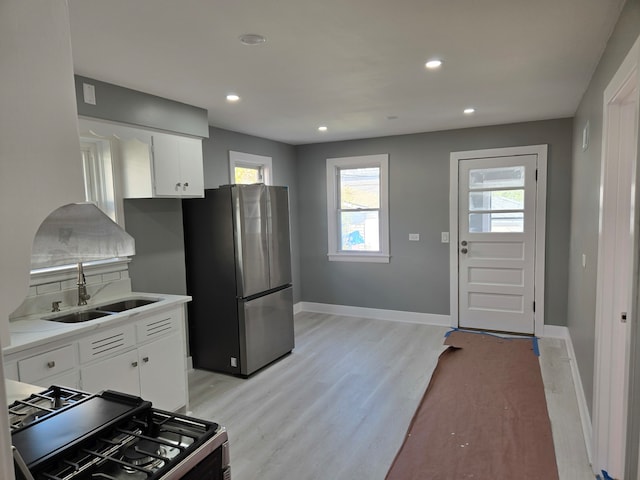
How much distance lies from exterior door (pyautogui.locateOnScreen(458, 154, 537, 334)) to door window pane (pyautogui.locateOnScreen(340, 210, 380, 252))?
1121mm

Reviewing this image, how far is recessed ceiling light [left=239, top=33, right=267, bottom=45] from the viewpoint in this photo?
212cm

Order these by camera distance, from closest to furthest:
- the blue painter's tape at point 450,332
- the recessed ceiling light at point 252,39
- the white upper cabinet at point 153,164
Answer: the recessed ceiling light at point 252,39
the white upper cabinet at point 153,164
the blue painter's tape at point 450,332

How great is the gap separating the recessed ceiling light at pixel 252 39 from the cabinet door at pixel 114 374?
2.03 m

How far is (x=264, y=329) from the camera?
13.2 feet

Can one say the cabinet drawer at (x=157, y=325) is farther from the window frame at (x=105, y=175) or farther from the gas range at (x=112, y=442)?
the gas range at (x=112, y=442)

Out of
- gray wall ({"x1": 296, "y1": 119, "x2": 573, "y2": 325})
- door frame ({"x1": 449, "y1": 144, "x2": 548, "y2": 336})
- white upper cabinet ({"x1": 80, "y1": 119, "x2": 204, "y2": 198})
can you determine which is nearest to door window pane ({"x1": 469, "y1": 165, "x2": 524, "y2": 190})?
door frame ({"x1": 449, "y1": 144, "x2": 548, "y2": 336})

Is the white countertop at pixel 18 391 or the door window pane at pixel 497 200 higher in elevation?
the door window pane at pixel 497 200

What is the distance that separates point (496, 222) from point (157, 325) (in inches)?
153

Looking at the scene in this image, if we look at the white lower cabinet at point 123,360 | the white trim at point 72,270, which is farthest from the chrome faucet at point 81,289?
the white lower cabinet at point 123,360

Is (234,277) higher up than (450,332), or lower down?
higher up

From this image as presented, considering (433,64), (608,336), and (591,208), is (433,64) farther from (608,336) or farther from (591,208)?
(608,336)

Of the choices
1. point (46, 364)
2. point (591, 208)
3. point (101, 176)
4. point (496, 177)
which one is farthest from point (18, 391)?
point (496, 177)

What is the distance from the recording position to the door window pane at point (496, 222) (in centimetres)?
483

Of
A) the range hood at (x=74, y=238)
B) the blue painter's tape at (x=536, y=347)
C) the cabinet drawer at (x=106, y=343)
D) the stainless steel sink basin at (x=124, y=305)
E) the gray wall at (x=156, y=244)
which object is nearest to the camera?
the range hood at (x=74, y=238)
